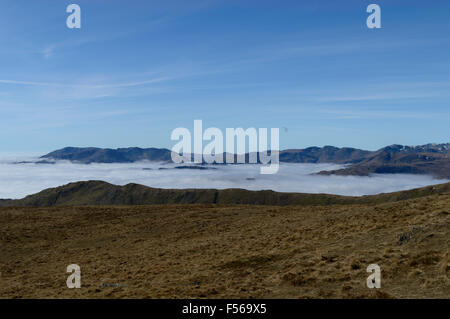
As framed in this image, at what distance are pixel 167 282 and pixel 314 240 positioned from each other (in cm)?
1253

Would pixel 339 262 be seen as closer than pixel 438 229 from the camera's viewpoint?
Yes

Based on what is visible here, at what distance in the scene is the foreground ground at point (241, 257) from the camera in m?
17.2

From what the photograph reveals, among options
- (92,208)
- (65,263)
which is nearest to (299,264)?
(65,263)

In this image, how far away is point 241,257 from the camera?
2569 cm

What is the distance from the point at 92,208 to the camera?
6531 centimetres

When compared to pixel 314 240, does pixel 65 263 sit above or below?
below

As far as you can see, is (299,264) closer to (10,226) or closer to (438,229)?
(438,229)

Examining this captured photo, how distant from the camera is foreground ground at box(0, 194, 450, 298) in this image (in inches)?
677

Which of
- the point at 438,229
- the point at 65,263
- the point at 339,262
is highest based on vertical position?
the point at 438,229
